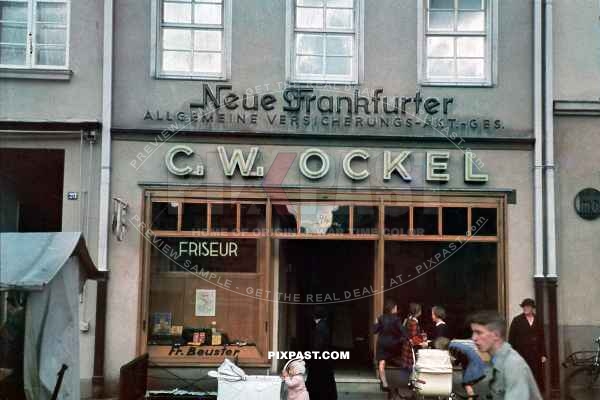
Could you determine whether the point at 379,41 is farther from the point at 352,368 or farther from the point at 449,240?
the point at 352,368

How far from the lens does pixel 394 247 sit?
12.1 meters

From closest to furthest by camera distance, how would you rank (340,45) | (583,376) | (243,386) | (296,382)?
1. (296,382)
2. (243,386)
3. (583,376)
4. (340,45)

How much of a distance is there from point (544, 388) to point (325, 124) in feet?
16.6

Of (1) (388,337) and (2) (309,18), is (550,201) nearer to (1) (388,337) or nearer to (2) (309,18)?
(1) (388,337)

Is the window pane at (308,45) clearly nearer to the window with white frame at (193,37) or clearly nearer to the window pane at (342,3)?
the window pane at (342,3)

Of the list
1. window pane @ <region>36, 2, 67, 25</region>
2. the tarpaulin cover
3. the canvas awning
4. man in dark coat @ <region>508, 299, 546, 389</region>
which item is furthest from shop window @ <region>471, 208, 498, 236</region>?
window pane @ <region>36, 2, 67, 25</region>

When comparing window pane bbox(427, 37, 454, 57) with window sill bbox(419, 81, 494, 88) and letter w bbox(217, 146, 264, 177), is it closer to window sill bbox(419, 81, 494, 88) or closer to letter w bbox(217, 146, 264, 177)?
window sill bbox(419, 81, 494, 88)

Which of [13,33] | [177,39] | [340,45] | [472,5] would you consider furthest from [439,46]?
[13,33]

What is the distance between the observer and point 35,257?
8164 mm

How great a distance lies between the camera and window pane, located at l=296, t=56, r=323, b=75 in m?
12.3

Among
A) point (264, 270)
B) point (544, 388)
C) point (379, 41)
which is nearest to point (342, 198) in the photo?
point (264, 270)

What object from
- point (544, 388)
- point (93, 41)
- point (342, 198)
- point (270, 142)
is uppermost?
point (93, 41)

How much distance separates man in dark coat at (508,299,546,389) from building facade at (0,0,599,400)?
1.07 ft

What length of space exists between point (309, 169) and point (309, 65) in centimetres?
161
